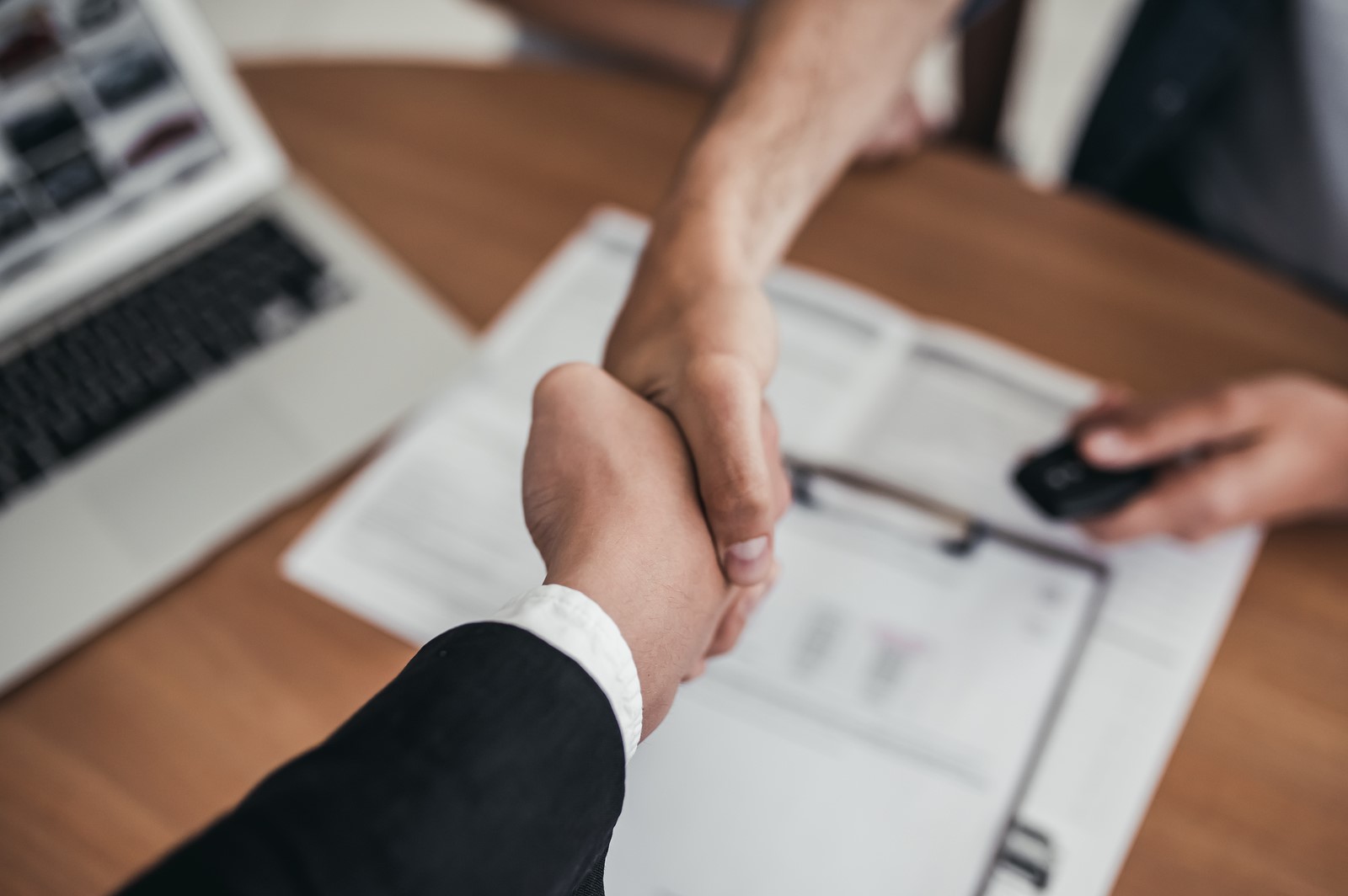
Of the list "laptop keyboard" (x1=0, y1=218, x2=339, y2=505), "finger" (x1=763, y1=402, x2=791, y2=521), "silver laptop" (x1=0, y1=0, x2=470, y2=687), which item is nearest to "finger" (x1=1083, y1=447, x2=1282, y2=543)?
"finger" (x1=763, y1=402, x2=791, y2=521)

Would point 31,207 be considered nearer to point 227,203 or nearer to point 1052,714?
point 227,203

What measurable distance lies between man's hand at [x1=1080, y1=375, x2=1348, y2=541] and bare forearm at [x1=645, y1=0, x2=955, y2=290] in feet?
0.80

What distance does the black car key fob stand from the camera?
0.52 metres

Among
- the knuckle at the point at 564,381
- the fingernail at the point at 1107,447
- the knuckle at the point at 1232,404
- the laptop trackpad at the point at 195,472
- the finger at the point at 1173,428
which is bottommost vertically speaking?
the laptop trackpad at the point at 195,472

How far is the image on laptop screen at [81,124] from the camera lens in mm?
526

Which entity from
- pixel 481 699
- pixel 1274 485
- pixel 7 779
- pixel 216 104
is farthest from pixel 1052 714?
pixel 216 104

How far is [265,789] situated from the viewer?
0.86 ft

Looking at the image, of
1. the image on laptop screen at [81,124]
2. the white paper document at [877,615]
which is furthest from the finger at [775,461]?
the image on laptop screen at [81,124]

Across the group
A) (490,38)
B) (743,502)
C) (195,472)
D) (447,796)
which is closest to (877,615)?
(743,502)

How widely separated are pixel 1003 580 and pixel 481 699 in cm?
35

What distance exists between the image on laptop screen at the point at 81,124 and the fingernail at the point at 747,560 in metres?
0.50

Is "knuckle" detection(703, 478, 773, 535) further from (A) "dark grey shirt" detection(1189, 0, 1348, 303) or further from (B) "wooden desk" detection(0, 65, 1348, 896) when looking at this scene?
(A) "dark grey shirt" detection(1189, 0, 1348, 303)

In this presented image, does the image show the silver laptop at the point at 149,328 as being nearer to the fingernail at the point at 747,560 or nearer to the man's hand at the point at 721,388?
the man's hand at the point at 721,388

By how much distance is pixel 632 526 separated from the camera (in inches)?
15.1
